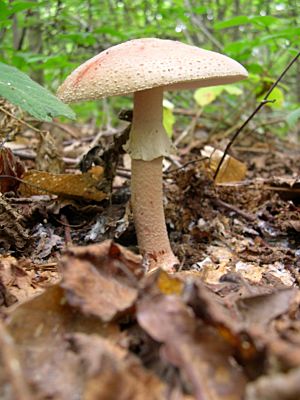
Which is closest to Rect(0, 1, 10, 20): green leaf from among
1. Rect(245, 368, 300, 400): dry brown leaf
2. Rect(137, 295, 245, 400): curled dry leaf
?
Rect(137, 295, 245, 400): curled dry leaf

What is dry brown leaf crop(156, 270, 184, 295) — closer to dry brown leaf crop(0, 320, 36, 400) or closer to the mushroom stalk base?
dry brown leaf crop(0, 320, 36, 400)

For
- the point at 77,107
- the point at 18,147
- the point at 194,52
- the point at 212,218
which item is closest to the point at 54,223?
the point at 212,218

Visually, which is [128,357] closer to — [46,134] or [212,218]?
[212,218]

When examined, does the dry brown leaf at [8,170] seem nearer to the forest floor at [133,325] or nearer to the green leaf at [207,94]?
the forest floor at [133,325]

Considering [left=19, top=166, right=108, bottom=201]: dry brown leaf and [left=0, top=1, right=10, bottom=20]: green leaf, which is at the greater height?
[left=0, top=1, right=10, bottom=20]: green leaf

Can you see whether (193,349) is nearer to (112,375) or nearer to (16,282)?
(112,375)

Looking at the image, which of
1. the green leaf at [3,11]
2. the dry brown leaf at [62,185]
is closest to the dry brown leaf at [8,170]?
the dry brown leaf at [62,185]

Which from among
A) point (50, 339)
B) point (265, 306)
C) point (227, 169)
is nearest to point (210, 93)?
point (227, 169)
